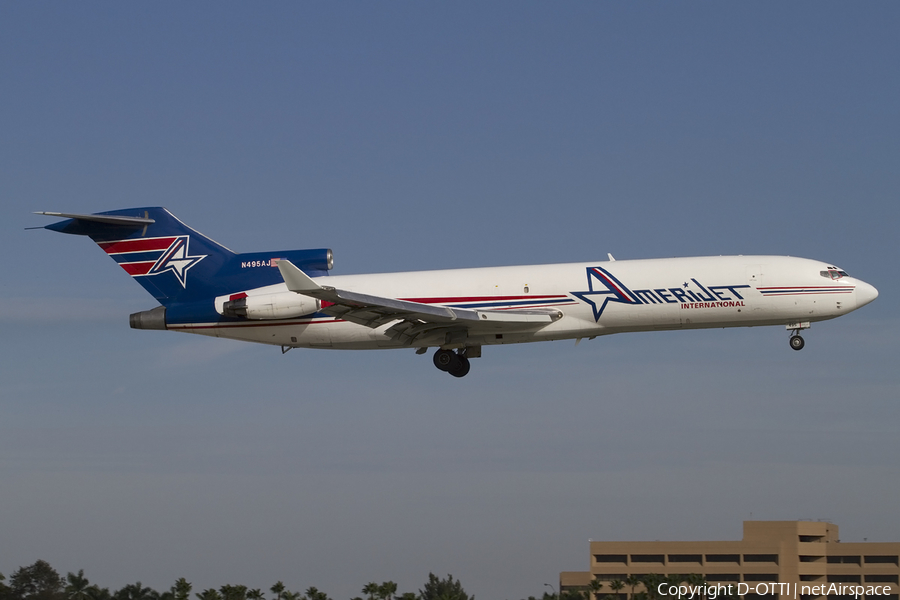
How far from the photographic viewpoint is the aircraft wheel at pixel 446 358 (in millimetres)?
33812

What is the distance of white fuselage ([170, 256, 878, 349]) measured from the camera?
103ft

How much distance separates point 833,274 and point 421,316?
42.5 feet

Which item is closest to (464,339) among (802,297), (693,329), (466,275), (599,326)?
(466,275)

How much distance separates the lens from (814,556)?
79.3m

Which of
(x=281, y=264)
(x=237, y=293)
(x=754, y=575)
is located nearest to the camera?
(x=281, y=264)

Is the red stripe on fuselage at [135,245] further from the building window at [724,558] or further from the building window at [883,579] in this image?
the building window at [883,579]

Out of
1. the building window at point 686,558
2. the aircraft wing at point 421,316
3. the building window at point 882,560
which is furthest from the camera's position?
the building window at point 686,558

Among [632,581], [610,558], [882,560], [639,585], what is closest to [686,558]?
[639,585]

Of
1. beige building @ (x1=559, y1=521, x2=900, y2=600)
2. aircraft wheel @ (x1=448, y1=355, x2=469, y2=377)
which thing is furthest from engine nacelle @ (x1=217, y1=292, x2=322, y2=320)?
beige building @ (x1=559, y1=521, x2=900, y2=600)

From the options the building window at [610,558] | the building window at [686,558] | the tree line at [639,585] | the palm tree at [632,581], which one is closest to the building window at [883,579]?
the tree line at [639,585]

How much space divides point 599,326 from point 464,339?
4302mm

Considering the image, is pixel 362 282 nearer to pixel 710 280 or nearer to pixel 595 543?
pixel 710 280

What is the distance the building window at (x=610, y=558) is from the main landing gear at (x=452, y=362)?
53.9 metres

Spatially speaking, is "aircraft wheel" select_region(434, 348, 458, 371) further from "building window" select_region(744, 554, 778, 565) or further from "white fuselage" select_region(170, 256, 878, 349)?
"building window" select_region(744, 554, 778, 565)
